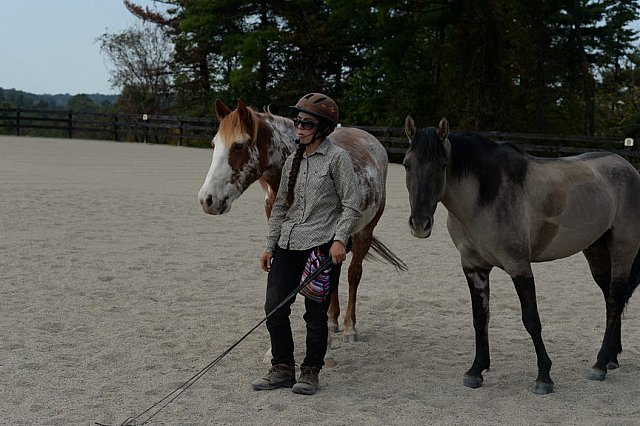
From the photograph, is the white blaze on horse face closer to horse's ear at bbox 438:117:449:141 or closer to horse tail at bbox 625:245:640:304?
horse's ear at bbox 438:117:449:141

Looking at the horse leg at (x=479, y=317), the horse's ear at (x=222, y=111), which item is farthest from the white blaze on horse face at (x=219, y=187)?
the horse leg at (x=479, y=317)

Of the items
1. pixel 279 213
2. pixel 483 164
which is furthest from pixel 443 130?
pixel 279 213

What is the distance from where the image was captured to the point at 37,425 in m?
3.58

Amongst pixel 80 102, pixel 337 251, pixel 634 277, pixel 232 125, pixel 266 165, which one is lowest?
pixel 634 277

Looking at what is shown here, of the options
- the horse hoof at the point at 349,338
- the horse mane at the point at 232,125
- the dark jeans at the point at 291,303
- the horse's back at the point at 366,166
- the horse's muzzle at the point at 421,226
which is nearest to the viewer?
the horse's muzzle at the point at 421,226

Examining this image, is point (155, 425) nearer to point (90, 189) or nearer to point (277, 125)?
point (277, 125)

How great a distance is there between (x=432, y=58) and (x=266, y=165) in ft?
69.6

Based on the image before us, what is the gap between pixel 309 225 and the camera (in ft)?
13.4

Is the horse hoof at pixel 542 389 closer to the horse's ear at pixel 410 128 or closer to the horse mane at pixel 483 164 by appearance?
the horse mane at pixel 483 164

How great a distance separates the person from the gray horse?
1.24ft

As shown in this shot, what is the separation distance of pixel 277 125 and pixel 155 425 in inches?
79.9

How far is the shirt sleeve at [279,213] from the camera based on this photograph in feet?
13.9

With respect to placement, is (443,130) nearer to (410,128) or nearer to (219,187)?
(410,128)

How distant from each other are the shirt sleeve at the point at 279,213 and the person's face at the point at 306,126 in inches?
8.6
